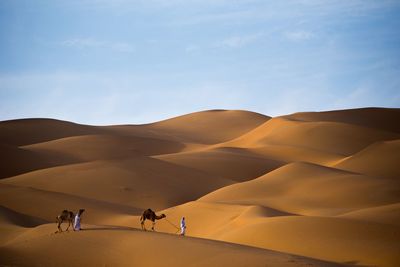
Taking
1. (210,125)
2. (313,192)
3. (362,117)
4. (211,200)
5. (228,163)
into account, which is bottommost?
(211,200)

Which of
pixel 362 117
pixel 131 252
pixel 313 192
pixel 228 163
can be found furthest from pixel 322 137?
pixel 131 252

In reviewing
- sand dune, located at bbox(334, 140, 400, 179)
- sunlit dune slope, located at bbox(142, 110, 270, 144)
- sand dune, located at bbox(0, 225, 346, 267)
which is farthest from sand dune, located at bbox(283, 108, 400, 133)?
sand dune, located at bbox(0, 225, 346, 267)

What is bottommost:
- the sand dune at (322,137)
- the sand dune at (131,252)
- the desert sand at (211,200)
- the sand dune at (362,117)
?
the sand dune at (131,252)

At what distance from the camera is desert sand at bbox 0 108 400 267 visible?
15328mm

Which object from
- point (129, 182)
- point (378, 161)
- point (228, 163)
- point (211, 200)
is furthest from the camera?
point (228, 163)

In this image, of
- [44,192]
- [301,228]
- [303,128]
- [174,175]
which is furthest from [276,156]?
[301,228]

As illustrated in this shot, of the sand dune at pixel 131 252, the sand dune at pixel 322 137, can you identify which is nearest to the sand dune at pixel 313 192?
the sand dune at pixel 131 252

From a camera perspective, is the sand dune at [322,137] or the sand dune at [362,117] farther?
the sand dune at [362,117]

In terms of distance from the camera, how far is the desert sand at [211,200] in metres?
15.3

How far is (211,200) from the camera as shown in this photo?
3269 centimetres

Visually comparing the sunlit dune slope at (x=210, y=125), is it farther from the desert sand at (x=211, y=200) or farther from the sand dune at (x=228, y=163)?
the sand dune at (x=228, y=163)

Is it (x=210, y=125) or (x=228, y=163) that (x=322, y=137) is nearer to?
(x=228, y=163)

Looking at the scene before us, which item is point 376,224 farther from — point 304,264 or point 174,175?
point 174,175

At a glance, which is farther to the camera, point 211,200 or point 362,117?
point 362,117
